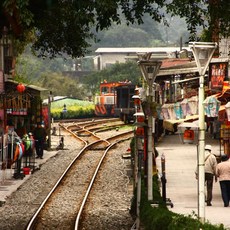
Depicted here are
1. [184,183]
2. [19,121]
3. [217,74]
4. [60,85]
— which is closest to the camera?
[184,183]

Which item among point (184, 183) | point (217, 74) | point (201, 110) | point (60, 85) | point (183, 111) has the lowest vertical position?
point (184, 183)

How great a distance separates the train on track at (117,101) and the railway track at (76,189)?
1191 centimetres

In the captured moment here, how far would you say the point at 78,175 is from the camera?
38688 millimetres

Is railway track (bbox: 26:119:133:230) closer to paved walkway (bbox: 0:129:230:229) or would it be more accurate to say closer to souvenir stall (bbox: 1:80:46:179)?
paved walkway (bbox: 0:129:230:229)

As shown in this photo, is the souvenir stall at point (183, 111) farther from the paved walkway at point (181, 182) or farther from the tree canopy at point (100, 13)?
the tree canopy at point (100, 13)

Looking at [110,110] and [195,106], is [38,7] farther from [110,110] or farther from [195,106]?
[110,110]

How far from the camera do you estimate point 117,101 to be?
75.8m

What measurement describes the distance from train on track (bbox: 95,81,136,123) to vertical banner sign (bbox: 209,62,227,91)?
2746 centimetres

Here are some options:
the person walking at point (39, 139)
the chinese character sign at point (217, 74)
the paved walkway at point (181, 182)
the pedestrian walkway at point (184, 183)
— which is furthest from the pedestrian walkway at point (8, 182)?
the chinese character sign at point (217, 74)

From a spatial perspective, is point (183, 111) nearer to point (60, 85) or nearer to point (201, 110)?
point (201, 110)

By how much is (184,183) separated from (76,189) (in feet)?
12.5

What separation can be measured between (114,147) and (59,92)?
7061 centimetres

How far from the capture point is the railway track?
26.2 meters

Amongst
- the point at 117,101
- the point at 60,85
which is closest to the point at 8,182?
the point at 117,101
